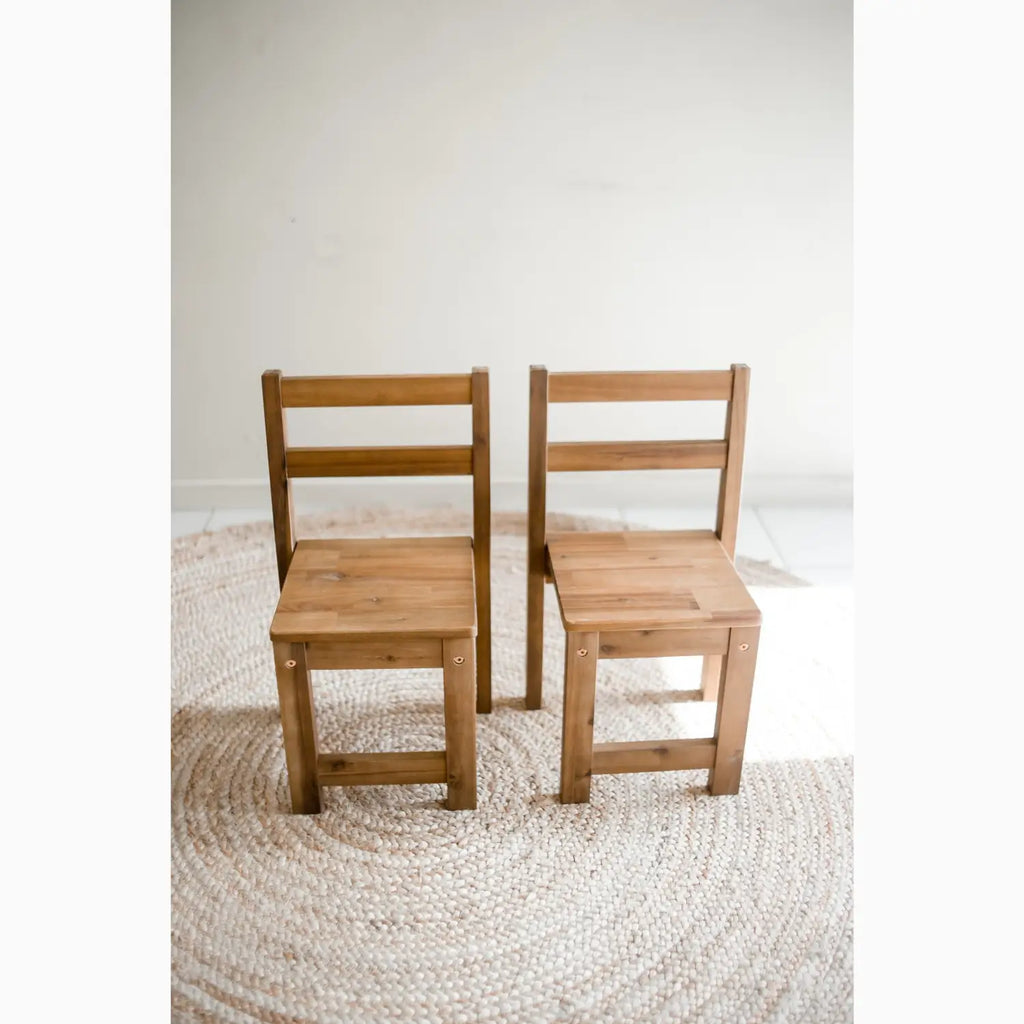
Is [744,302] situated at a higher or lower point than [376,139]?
lower

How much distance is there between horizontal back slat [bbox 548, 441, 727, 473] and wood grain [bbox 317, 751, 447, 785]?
0.57 meters

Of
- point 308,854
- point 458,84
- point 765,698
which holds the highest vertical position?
point 458,84

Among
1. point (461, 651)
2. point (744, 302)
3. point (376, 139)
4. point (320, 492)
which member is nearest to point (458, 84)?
point (376, 139)

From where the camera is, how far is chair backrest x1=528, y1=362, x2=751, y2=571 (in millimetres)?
1681

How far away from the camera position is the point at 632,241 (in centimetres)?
261

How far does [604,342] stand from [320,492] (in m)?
0.97

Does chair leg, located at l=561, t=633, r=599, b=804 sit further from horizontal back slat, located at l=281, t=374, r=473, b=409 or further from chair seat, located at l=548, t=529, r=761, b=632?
horizontal back slat, located at l=281, t=374, r=473, b=409

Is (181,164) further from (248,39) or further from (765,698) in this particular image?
(765,698)

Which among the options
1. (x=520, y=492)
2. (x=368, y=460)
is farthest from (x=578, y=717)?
(x=520, y=492)

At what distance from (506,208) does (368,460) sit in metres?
1.15

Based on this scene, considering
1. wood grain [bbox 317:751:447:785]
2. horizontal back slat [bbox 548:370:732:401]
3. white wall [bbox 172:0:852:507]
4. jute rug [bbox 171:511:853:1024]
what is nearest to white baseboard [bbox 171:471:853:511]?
white wall [bbox 172:0:852:507]

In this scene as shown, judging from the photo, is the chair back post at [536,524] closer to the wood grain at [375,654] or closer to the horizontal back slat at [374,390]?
the horizontal back slat at [374,390]

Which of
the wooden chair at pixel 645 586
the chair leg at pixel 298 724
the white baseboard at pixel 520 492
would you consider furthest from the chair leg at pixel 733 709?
the white baseboard at pixel 520 492

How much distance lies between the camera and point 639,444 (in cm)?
175
